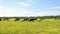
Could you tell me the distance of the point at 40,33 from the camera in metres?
21.6

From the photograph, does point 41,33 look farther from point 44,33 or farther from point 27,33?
point 27,33

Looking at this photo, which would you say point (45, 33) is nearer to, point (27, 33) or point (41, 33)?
point (41, 33)

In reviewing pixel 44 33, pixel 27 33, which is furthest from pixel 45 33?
pixel 27 33

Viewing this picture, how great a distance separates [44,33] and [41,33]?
416mm

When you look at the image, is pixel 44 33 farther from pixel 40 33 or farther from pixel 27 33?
pixel 27 33

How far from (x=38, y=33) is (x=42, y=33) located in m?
0.50

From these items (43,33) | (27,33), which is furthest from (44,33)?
(27,33)

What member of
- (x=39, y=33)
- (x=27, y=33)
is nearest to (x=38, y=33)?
(x=39, y=33)

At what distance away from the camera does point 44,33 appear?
21.8m

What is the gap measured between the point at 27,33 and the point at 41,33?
6.65 ft

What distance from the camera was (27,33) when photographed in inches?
810

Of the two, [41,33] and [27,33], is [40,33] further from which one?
[27,33]

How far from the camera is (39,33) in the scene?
2164 centimetres

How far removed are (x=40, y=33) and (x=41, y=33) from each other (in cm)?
13
